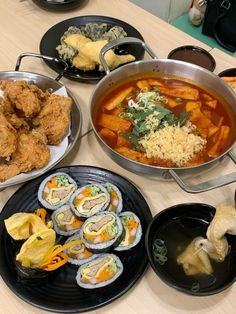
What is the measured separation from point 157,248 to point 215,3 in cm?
231

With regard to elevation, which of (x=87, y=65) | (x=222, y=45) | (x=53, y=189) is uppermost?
(x=87, y=65)

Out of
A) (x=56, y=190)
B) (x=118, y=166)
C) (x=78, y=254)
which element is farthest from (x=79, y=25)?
(x=78, y=254)

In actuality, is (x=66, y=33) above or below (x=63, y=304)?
above

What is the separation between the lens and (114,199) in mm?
1243

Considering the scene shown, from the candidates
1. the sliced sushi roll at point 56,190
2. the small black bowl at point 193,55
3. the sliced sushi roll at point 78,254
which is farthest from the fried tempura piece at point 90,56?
the sliced sushi roll at point 78,254

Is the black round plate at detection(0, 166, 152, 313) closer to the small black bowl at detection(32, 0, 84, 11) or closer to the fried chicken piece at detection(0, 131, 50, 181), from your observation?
the fried chicken piece at detection(0, 131, 50, 181)

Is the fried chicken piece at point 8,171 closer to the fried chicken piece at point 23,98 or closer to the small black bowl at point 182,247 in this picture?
the fried chicken piece at point 23,98

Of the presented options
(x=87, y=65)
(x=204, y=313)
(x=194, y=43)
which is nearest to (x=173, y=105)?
(x=87, y=65)

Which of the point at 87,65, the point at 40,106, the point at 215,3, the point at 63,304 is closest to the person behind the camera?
the point at 63,304

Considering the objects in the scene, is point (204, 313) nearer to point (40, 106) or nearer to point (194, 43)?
point (40, 106)

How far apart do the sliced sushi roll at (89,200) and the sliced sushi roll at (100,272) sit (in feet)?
0.48

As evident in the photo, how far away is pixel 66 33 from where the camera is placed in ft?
6.07

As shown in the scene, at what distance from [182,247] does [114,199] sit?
260mm

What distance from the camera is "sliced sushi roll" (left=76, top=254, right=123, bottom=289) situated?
1.07m
